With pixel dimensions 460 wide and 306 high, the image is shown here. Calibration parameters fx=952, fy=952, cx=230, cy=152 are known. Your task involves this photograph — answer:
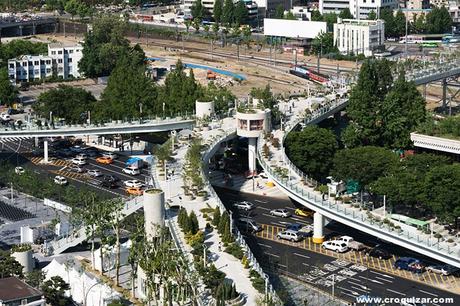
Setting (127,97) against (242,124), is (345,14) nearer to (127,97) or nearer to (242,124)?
(127,97)

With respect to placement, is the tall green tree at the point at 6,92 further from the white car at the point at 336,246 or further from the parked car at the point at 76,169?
the white car at the point at 336,246

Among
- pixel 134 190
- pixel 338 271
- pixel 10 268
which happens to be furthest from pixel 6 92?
pixel 338 271

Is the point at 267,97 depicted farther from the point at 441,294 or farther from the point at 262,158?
the point at 441,294

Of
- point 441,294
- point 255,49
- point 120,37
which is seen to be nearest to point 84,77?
point 120,37

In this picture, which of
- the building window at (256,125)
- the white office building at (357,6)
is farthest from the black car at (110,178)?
the white office building at (357,6)

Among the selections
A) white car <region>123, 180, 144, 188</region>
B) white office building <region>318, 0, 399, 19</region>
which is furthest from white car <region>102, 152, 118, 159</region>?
white office building <region>318, 0, 399, 19</region>
